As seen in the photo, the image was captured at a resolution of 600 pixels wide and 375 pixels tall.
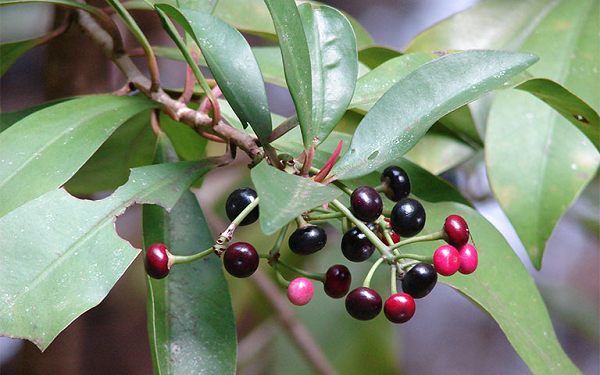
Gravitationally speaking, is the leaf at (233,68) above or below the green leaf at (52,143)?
above

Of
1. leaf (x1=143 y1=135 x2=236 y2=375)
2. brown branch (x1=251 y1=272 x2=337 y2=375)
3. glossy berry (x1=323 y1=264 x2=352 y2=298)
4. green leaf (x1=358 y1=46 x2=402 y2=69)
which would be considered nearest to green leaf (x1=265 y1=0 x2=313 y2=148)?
glossy berry (x1=323 y1=264 x2=352 y2=298)

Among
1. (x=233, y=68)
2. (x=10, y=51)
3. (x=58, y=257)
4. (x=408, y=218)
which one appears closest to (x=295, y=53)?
(x=233, y=68)

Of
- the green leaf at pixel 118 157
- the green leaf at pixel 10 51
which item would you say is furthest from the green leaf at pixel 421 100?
the green leaf at pixel 10 51

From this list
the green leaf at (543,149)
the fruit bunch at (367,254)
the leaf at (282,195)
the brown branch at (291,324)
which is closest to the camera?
the leaf at (282,195)

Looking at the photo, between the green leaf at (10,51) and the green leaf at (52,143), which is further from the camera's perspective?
the green leaf at (10,51)

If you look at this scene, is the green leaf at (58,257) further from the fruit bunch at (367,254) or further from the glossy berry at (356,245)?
the glossy berry at (356,245)

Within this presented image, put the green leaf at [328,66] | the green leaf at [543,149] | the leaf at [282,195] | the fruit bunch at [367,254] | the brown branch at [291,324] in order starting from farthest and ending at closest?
the brown branch at [291,324] < the green leaf at [543,149] < the green leaf at [328,66] < the fruit bunch at [367,254] < the leaf at [282,195]

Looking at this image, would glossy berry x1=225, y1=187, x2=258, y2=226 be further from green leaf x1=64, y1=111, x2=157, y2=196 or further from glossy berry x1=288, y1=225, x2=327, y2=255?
green leaf x1=64, y1=111, x2=157, y2=196

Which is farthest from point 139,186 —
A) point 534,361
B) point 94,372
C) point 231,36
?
point 94,372
